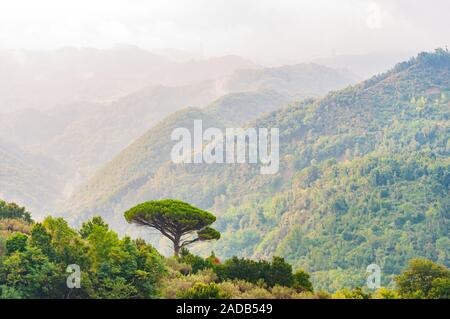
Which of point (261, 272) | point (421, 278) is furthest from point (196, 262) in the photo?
point (421, 278)

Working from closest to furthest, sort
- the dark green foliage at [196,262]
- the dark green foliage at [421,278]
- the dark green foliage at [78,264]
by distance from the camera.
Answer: the dark green foliage at [78,264]
the dark green foliage at [421,278]
the dark green foliage at [196,262]

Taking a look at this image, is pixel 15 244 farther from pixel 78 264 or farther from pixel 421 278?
pixel 421 278

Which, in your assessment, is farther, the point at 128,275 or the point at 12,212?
the point at 12,212

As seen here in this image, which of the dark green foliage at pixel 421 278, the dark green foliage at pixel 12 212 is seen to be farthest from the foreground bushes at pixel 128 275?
the dark green foliage at pixel 12 212

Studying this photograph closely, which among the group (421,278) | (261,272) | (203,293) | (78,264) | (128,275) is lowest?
(203,293)

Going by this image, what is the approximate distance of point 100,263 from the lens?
31000 millimetres

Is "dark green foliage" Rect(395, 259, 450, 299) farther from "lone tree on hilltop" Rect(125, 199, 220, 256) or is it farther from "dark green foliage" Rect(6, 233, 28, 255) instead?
"dark green foliage" Rect(6, 233, 28, 255)

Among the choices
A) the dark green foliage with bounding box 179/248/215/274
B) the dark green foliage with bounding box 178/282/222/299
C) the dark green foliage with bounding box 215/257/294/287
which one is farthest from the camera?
the dark green foliage with bounding box 179/248/215/274

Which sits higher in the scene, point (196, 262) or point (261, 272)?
point (196, 262)


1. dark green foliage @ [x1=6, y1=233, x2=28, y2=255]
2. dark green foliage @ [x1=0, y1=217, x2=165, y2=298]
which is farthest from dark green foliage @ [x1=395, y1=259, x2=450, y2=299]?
dark green foliage @ [x1=6, y1=233, x2=28, y2=255]

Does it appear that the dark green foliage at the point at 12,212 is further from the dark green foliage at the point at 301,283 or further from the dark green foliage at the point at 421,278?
the dark green foliage at the point at 421,278

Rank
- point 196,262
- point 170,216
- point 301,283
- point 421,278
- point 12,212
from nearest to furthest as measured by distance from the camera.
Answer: point 301,283 → point 421,278 → point 196,262 → point 170,216 → point 12,212

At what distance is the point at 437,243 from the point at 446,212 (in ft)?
36.0
